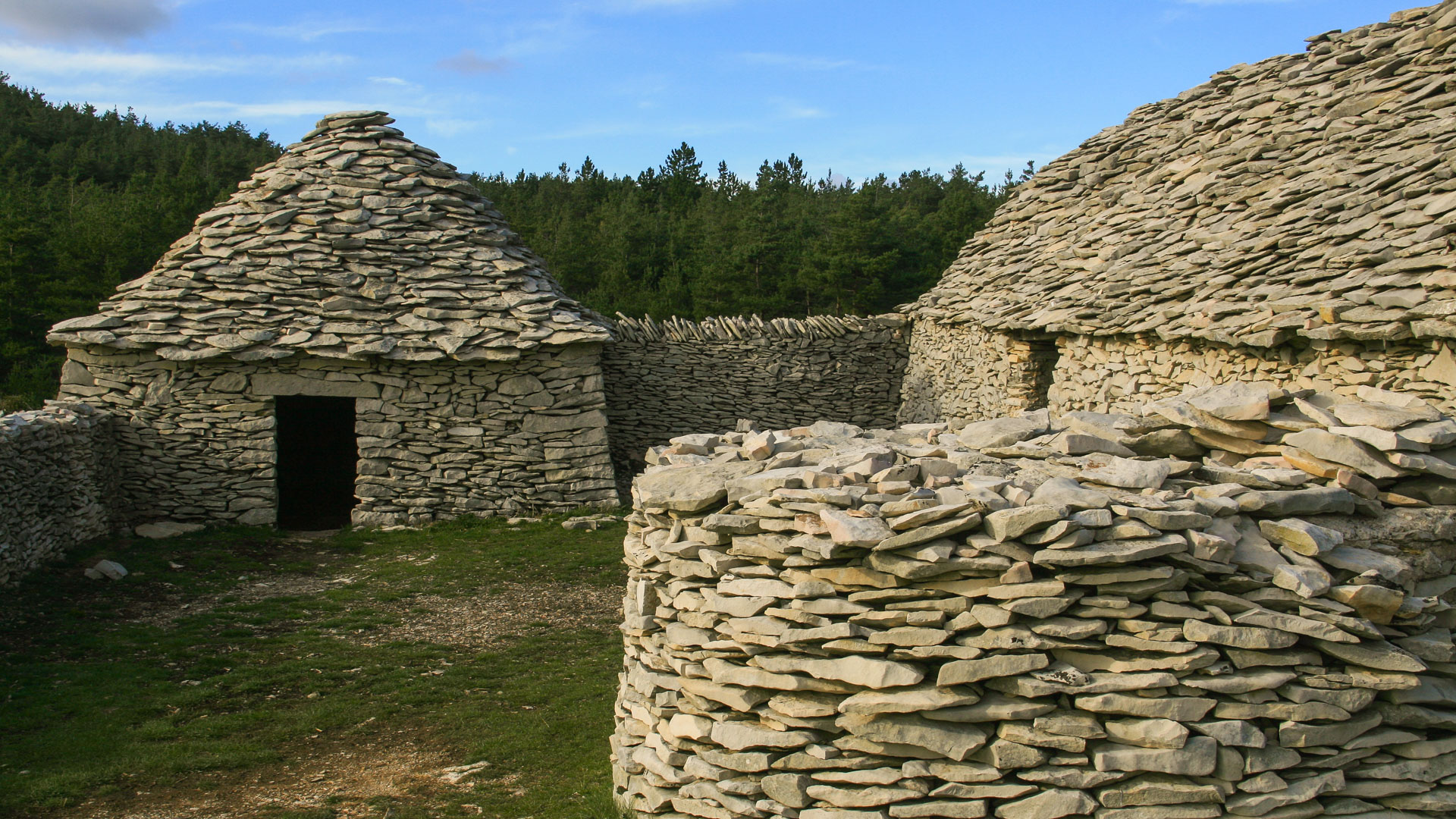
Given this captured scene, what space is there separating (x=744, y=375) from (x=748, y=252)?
746 cm

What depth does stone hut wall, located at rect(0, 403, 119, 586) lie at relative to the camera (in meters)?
9.05

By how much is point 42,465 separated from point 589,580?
6176 mm

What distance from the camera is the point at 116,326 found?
1170 cm

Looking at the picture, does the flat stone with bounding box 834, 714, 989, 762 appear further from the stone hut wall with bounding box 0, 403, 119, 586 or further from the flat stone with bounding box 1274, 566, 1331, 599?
the stone hut wall with bounding box 0, 403, 119, 586

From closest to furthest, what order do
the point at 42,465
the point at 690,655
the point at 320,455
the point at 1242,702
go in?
1. the point at 1242,702
2. the point at 690,655
3. the point at 42,465
4. the point at 320,455

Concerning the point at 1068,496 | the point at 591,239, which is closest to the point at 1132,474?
the point at 1068,496

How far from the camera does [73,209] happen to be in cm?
2852

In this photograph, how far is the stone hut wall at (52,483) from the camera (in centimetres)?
905

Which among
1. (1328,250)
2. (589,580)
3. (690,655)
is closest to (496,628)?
(589,580)

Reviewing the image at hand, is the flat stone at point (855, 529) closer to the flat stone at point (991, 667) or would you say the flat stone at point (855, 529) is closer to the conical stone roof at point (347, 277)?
the flat stone at point (991, 667)

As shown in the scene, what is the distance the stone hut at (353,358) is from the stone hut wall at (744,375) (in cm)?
290

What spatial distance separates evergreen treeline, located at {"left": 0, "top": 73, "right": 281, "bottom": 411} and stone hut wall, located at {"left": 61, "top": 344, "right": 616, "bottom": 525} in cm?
903

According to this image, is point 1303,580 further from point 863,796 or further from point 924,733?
point 863,796

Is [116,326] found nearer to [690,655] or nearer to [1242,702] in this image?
[690,655]
